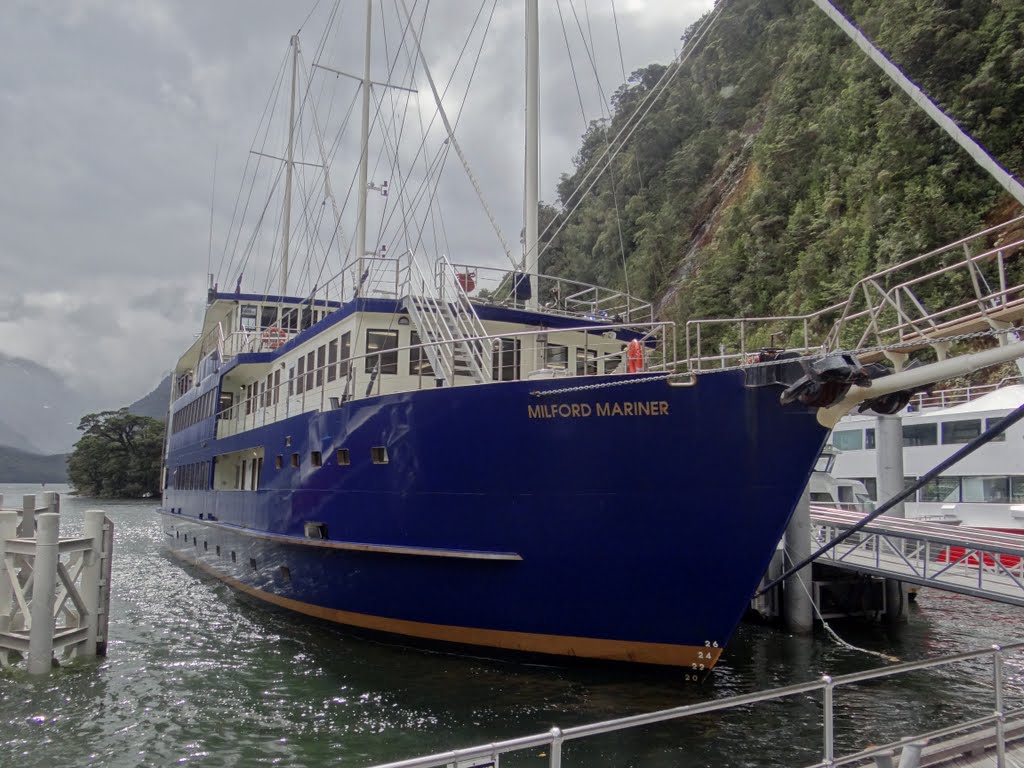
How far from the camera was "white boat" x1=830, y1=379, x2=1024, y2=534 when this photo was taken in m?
23.3

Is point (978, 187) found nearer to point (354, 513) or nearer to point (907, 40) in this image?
point (907, 40)

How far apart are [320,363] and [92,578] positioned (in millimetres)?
5414

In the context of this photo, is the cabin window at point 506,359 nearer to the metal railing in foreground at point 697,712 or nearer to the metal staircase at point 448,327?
the metal staircase at point 448,327

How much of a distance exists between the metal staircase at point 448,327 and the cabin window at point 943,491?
20.3 m

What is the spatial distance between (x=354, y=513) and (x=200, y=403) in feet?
44.0

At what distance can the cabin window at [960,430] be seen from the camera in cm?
2509

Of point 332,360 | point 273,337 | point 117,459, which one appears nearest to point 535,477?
point 332,360

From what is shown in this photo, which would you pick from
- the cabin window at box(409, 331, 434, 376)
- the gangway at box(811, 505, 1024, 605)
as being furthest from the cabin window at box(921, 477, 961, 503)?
the cabin window at box(409, 331, 434, 376)

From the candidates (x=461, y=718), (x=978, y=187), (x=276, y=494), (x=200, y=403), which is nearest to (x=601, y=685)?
(x=461, y=718)

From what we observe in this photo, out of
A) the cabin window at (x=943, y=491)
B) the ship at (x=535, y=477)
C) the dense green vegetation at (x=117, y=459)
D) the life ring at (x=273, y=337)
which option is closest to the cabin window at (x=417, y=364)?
the ship at (x=535, y=477)

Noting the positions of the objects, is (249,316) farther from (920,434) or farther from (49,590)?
(920,434)

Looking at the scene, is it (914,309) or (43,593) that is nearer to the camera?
(43,593)

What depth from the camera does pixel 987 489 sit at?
79.7ft

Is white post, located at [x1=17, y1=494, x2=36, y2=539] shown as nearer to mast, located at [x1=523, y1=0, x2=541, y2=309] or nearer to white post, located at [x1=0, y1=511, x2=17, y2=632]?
white post, located at [x1=0, y1=511, x2=17, y2=632]
